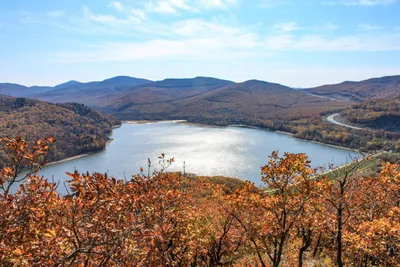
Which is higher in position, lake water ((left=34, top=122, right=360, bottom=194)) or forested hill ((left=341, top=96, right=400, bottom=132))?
forested hill ((left=341, top=96, right=400, bottom=132))

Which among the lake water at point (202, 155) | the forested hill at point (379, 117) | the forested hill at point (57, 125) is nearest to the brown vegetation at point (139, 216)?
the lake water at point (202, 155)

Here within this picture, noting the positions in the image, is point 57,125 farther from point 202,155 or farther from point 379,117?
point 379,117

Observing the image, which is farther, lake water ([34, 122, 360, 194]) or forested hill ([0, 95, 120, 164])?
forested hill ([0, 95, 120, 164])

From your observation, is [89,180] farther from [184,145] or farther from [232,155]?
[184,145]

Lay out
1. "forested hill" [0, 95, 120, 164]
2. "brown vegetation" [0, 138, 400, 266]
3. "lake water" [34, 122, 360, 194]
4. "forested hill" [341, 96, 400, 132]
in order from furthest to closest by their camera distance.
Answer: "forested hill" [341, 96, 400, 132] → "forested hill" [0, 95, 120, 164] → "lake water" [34, 122, 360, 194] → "brown vegetation" [0, 138, 400, 266]

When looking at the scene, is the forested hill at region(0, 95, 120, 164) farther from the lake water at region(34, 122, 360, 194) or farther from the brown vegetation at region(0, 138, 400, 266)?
the brown vegetation at region(0, 138, 400, 266)

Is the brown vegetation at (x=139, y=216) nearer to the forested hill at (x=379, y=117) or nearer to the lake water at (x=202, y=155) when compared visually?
the lake water at (x=202, y=155)

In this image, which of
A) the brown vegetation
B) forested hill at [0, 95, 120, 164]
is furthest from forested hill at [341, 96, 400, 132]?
the brown vegetation
